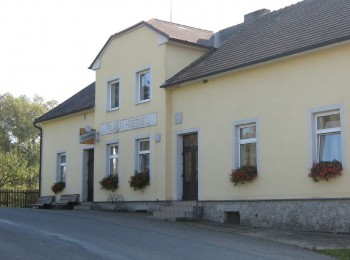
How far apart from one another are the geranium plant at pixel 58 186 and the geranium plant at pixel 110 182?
197 inches

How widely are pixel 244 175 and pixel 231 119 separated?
2099 mm

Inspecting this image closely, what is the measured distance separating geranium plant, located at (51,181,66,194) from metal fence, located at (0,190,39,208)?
18.8ft

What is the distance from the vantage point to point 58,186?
1169 inches

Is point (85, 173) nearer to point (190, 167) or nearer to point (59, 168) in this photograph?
point (59, 168)

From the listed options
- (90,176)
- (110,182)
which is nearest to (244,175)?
(110,182)

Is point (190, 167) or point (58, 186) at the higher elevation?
point (190, 167)

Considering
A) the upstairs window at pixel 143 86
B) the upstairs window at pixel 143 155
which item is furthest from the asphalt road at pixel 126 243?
the upstairs window at pixel 143 86

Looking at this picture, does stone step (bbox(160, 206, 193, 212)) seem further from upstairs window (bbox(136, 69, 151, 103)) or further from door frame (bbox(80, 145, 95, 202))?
door frame (bbox(80, 145, 95, 202))

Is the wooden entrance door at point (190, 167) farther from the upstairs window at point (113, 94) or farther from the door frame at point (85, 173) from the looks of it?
the door frame at point (85, 173)

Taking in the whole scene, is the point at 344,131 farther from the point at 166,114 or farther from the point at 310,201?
the point at 166,114

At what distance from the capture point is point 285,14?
22.1 meters

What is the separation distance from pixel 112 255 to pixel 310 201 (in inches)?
296

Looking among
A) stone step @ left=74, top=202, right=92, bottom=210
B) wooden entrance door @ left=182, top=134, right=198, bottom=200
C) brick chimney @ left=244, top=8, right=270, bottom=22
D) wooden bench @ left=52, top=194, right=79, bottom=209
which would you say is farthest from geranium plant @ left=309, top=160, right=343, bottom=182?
wooden bench @ left=52, top=194, right=79, bottom=209

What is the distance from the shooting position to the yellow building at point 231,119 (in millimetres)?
16828
